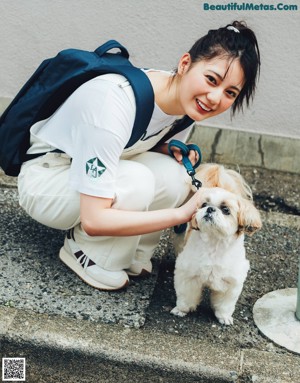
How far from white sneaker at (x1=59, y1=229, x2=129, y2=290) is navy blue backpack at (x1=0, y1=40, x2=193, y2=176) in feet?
1.60

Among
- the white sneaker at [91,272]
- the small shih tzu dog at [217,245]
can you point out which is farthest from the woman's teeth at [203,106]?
the white sneaker at [91,272]

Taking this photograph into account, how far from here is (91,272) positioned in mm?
2816

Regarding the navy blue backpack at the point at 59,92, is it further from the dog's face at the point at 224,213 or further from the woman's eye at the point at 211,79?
the dog's face at the point at 224,213

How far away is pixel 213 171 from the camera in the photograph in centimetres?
272

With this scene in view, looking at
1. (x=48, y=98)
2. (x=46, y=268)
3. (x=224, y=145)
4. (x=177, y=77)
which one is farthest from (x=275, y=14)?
(x=46, y=268)

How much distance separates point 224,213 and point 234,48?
66cm

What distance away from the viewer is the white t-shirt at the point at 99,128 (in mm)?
2436

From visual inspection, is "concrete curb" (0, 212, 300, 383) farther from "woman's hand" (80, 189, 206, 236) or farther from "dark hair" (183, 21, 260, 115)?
"dark hair" (183, 21, 260, 115)

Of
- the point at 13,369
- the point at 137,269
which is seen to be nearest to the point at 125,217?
the point at 137,269

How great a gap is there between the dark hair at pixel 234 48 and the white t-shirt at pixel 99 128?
313 millimetres

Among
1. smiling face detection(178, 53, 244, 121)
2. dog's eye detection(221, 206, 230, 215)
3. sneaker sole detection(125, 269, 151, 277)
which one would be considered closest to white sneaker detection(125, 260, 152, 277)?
sneaker sole detection(125, 269, 151, 277)

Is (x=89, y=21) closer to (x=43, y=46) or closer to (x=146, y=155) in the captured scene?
(x=43, y=46)

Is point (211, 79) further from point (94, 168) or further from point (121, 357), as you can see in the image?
point (121, 357)

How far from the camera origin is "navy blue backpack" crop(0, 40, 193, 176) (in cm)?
253
